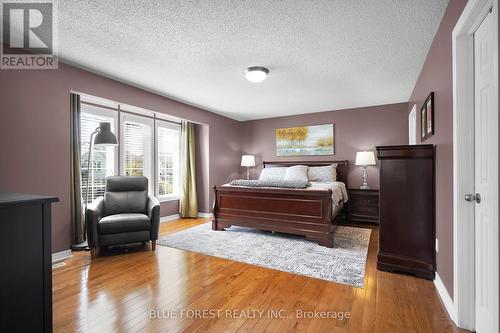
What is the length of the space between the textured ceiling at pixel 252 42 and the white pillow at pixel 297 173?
1.73 m

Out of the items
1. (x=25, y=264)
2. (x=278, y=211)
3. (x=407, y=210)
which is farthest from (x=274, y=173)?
(x=25, y=264)

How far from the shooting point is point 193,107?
4.92m

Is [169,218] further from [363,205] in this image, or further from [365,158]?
[365,158]

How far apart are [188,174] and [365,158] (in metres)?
3.68

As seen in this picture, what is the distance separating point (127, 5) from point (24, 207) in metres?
1.68

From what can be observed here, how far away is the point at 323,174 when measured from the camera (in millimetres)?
4961

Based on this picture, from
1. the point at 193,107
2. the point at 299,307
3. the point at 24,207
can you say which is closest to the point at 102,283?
the point at 24,207

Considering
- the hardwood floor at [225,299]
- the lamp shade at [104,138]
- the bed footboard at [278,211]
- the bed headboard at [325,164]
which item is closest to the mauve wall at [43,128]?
the lamp shade at [104,138]

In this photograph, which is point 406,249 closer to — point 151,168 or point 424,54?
point 424,54

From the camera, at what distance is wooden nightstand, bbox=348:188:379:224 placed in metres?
4.54

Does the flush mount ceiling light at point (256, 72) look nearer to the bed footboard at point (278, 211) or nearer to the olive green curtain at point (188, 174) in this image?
the bed footboard at point (278, 211)

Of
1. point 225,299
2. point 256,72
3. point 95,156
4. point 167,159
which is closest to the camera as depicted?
point 225,299

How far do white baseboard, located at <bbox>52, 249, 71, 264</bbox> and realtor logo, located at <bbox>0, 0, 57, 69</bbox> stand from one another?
2128 mm

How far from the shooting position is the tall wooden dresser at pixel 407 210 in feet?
7.57
